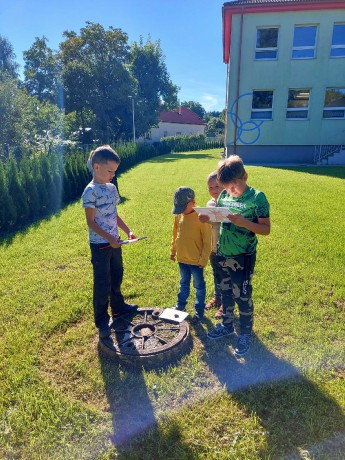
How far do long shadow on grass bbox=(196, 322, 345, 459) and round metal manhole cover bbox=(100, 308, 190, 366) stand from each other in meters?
0.26

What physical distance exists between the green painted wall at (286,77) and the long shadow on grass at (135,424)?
53.9 feet

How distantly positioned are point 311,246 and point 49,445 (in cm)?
439

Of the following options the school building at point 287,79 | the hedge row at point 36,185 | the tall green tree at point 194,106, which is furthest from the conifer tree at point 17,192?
the tall green tree at point 194,106

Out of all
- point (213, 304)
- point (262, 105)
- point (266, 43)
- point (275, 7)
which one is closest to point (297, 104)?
point (262, 105)

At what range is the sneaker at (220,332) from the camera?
290 cm

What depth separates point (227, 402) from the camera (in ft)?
7.34

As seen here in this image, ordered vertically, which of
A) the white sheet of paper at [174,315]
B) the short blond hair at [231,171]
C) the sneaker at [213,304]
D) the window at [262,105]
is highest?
the window at [262,105]

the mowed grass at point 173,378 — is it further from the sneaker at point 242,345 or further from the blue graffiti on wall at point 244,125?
the blue graffiti on wall at point 244,125

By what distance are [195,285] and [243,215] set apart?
102cm

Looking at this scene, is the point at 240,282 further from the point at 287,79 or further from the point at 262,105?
the point at 287,79

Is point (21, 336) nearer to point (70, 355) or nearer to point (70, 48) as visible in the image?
point (70, 355)

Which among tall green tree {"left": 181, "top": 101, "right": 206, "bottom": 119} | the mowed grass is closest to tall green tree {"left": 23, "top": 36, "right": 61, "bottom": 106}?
the mowed grass

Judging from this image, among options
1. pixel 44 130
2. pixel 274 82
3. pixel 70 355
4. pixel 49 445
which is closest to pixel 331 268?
pixel 70 355

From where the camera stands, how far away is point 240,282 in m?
2.62
